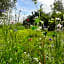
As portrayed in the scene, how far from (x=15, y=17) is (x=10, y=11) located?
0.20m

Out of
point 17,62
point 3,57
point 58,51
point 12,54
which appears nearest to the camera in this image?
point 58,51

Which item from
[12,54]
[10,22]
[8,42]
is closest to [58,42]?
[12,54]

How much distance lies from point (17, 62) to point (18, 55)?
0.34 feet

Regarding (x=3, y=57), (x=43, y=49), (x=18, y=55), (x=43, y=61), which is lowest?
(x=3, y=57)

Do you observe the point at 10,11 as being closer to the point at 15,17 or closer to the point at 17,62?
the point at 15,17

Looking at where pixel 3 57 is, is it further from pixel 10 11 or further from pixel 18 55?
pixel 10 11

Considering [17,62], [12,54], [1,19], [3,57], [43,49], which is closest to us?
[43,49]

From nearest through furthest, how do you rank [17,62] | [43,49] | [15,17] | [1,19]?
1. [43,49]
2. [17,62]
3. [1,19]
4. [15,17]

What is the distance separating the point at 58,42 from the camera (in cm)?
262

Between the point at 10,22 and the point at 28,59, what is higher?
the point at 10,22

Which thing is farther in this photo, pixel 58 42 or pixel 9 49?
pixel 9 49

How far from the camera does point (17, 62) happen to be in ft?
9.09

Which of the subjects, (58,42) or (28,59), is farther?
(28,59)

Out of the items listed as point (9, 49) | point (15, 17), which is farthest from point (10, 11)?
point (9, 49)
